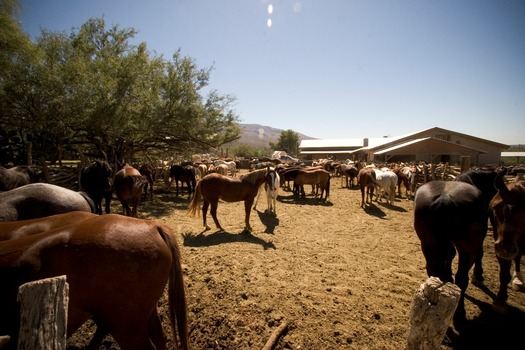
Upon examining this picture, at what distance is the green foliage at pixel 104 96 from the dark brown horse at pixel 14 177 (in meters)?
1.81

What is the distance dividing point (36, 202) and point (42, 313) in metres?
3.72

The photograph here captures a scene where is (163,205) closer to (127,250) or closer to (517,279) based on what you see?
(127,250)

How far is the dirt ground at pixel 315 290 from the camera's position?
10.3 ft

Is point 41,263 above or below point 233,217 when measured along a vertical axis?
above

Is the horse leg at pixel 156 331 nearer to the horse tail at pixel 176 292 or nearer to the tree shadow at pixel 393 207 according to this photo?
the horse tail at pixel 176 292

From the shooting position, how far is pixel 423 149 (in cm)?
2806

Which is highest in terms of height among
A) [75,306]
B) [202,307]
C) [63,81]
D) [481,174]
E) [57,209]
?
[63,81]

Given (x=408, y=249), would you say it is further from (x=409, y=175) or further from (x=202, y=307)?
(x=409, y=175)

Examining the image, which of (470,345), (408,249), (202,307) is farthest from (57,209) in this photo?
(408,249)

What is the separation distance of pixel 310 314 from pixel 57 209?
4532mm

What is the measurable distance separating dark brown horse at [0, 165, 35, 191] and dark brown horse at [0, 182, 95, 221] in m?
4.53

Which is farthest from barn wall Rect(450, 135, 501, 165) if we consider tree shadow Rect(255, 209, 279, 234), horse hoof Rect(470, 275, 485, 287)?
horse hoof Rect(470, 275, 485, 287)

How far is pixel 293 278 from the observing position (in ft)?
14.8

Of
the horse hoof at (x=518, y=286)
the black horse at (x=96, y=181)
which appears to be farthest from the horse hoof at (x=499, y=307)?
the black horse at (x=96, y=181)
